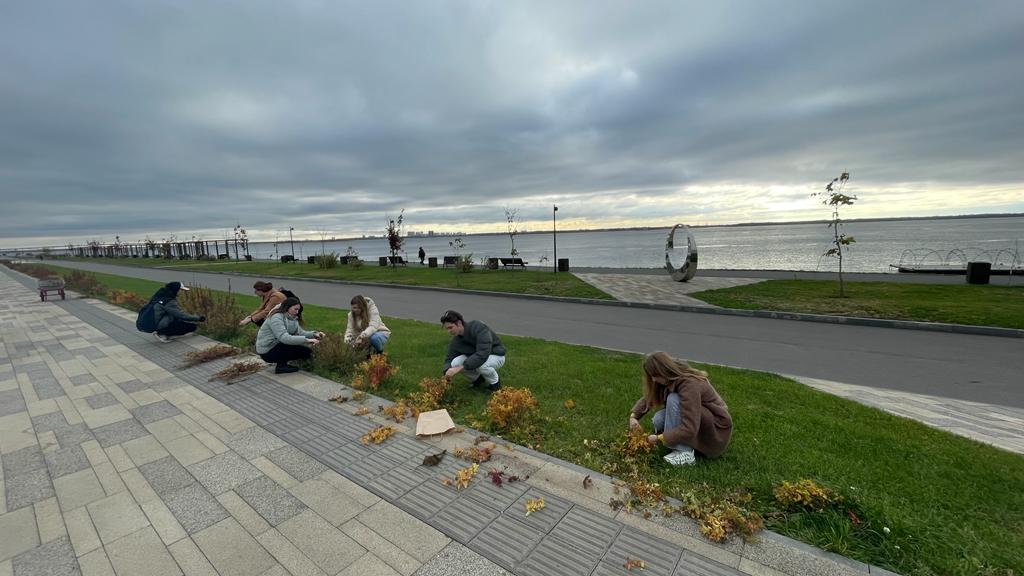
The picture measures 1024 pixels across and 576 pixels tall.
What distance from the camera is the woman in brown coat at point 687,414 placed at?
10.7ft

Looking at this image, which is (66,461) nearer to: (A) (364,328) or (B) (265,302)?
(A) (364,328)

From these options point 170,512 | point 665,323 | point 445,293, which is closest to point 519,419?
point 170,512

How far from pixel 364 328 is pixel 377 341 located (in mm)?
333

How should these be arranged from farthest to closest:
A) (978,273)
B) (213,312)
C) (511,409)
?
(978,273) < (213,312) < (511,409)

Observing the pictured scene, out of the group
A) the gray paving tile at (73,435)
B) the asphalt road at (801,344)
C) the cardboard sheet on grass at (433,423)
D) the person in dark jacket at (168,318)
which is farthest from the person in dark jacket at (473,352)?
→ the person in dark jacket at (168,318)

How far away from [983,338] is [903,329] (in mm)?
1150

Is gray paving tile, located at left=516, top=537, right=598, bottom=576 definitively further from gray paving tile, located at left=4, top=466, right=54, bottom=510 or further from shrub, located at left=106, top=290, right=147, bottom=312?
shrub, located at left=106, top=290, right=147, bottom=312

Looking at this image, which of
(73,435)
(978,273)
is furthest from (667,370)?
(978,273)

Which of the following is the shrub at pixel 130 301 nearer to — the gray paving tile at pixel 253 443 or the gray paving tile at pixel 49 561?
the gray paving tile at pixel 253 443

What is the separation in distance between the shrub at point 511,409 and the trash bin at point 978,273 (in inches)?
714

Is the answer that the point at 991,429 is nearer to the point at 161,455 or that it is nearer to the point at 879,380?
the point at 879,380

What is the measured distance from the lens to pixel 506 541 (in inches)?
102

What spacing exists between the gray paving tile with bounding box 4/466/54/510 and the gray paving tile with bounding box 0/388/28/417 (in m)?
2.18

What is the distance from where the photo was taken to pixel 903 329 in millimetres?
9000
